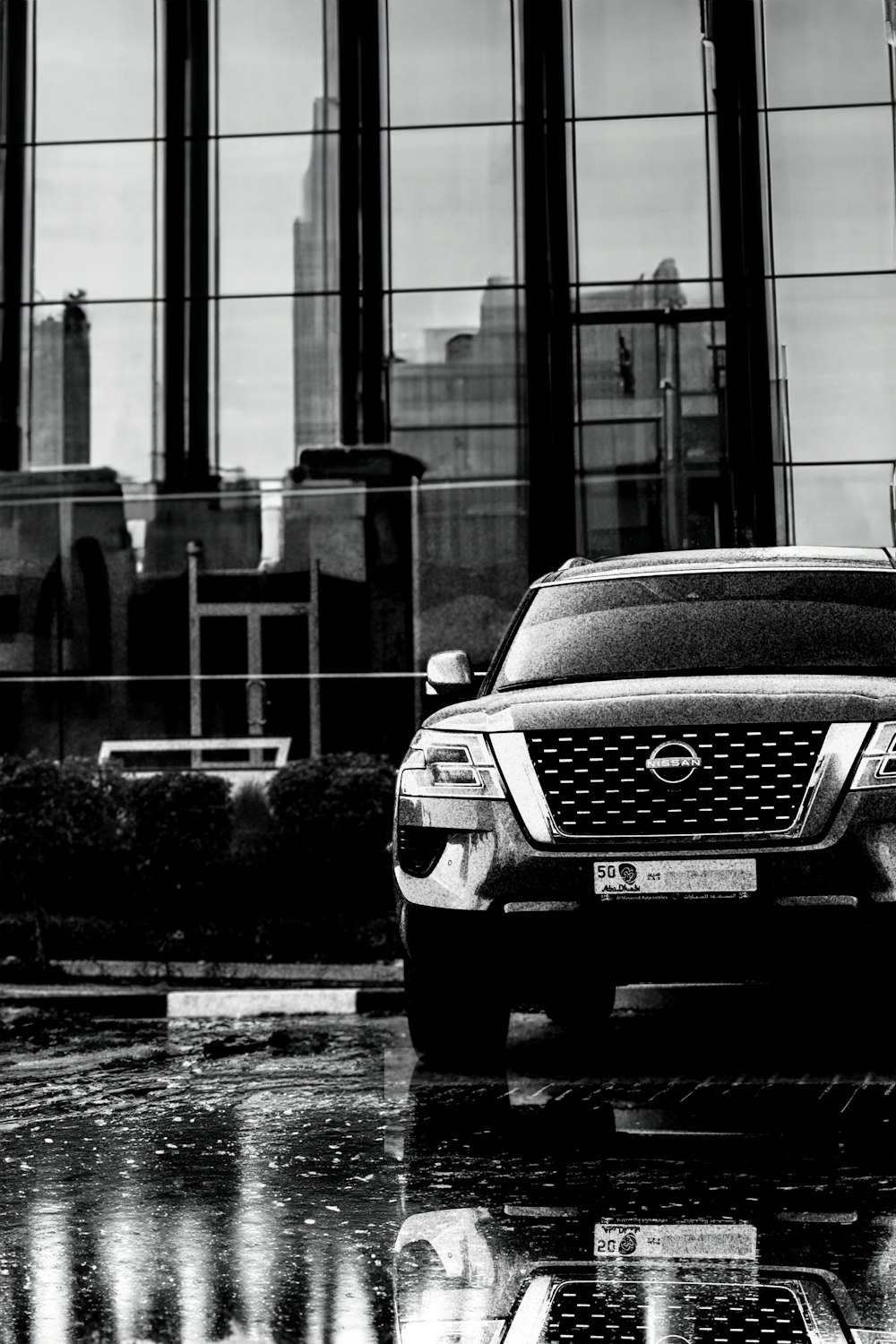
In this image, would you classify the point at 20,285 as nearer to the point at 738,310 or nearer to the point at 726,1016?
the point at 738,310

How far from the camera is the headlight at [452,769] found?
698 centimetres

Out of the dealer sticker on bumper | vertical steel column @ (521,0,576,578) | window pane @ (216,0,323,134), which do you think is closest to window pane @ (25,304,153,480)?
window pane @ (216,0,323,134)

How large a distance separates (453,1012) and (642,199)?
10926 millimetres

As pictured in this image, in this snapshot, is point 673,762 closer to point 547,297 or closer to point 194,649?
point 194,649

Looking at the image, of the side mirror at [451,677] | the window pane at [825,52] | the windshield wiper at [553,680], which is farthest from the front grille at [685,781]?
the window pane at [825,52]

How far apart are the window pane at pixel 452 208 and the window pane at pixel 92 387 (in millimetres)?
2447

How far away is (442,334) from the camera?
16.9 m

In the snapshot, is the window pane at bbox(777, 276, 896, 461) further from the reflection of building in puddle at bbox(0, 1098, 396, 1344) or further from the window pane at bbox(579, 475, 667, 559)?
the reflection of building in puddle at bbox(0, 1098, 396, 1344)

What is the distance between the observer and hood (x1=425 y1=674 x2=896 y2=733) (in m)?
6.73

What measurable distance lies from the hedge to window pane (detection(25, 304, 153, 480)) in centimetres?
495

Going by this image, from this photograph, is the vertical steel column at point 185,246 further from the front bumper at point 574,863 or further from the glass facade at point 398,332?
the front bumper at point 574,863

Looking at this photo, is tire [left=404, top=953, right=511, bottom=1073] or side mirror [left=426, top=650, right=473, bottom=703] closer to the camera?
tire [left=404, top=953, right=511, bottom=1073]

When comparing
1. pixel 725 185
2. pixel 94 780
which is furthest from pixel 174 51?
pixel 94 780

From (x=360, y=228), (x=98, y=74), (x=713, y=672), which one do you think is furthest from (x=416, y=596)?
(x=713, y=672)
